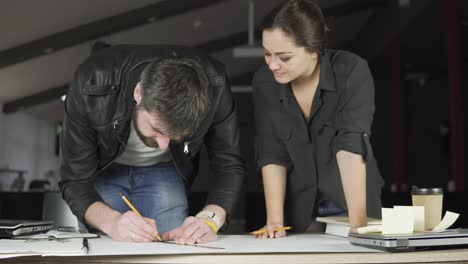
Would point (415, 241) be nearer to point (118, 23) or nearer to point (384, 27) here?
point (118, 23)

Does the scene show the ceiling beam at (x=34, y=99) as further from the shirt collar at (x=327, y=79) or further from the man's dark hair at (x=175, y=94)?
the man's dark hair at (x=175, y=94)

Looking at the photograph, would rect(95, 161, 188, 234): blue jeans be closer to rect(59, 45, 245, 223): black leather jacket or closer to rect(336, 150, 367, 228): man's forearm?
rect(59, 45, 245, 223): black leather jacket

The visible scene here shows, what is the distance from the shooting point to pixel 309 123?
177 cm

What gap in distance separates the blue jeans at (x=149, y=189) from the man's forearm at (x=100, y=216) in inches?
11.9

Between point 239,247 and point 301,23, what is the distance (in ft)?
2.23

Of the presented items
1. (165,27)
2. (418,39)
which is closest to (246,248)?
(165,27)

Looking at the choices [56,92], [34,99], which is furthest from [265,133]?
[34,99]

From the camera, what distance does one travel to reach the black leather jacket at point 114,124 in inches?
66.1

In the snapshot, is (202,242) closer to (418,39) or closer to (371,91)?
(371,91)

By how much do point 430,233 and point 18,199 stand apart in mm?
4020

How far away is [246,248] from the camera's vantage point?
47.0 inches

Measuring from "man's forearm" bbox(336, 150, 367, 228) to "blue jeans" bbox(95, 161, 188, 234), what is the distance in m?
0.61

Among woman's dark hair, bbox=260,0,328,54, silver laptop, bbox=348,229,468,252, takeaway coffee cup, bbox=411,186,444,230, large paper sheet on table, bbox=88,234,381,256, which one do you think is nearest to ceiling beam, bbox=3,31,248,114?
woman's dark hair, bbox=260,0,328,54


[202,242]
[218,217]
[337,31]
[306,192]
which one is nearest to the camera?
[202,242]
